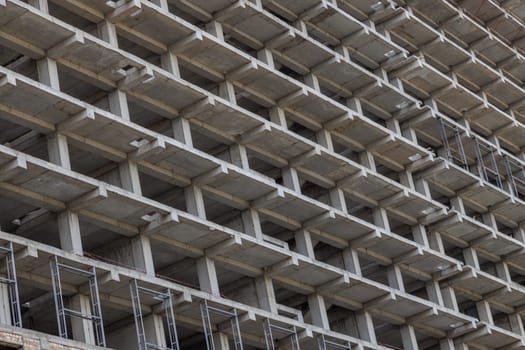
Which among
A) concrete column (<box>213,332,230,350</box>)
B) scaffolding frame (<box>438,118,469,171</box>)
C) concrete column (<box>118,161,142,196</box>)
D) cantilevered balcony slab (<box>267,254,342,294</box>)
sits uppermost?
scaffolding frame (<box>438,118,469,171</box>)

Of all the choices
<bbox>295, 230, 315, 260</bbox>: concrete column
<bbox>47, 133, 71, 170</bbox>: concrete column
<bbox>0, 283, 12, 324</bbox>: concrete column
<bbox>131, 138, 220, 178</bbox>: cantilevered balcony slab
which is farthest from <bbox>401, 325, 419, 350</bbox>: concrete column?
<bbox>0, 283, 12, 324</bbox>: concrete column

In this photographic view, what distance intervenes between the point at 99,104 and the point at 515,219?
91.4 feet

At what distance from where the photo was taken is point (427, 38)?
76.4 metres

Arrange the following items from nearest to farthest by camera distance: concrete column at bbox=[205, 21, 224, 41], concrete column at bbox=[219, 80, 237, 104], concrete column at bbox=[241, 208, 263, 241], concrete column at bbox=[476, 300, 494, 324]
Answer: concrete column at bbox=[241, 208, 263, 241] < concrete column at bbox=[219, 80, 237, 104] < concrete column at bbox=[205, 21, 224, 41] < concrete column at bbox=[476, 300, 494, 324]

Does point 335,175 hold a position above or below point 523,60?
below

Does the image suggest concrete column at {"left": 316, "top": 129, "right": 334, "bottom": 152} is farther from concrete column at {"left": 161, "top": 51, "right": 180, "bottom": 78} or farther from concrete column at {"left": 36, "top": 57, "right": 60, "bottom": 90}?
concrete column at {"left": 36, "top": 57, "right": 60, "bottom": 90}

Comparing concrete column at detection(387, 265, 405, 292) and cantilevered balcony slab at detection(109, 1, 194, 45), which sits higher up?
cantilevered balcony slab at detection(109, 1, 194, 45)

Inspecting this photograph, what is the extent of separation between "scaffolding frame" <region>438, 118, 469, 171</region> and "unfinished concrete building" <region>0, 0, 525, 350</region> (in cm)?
18

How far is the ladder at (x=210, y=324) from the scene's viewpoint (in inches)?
2192

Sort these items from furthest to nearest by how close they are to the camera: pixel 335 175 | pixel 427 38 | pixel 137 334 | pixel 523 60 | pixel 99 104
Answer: pixel 523 60 → pixel 427 38 → pixel 335 175 → pixel 99 104 → pixel 137 334

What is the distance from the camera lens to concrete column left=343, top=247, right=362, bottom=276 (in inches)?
2596

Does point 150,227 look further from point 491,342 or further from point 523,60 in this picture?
point 523,60

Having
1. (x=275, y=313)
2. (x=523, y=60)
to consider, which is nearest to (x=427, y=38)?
(x=523, y=60)

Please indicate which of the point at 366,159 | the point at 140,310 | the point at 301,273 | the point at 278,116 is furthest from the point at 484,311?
the point at 140,310
